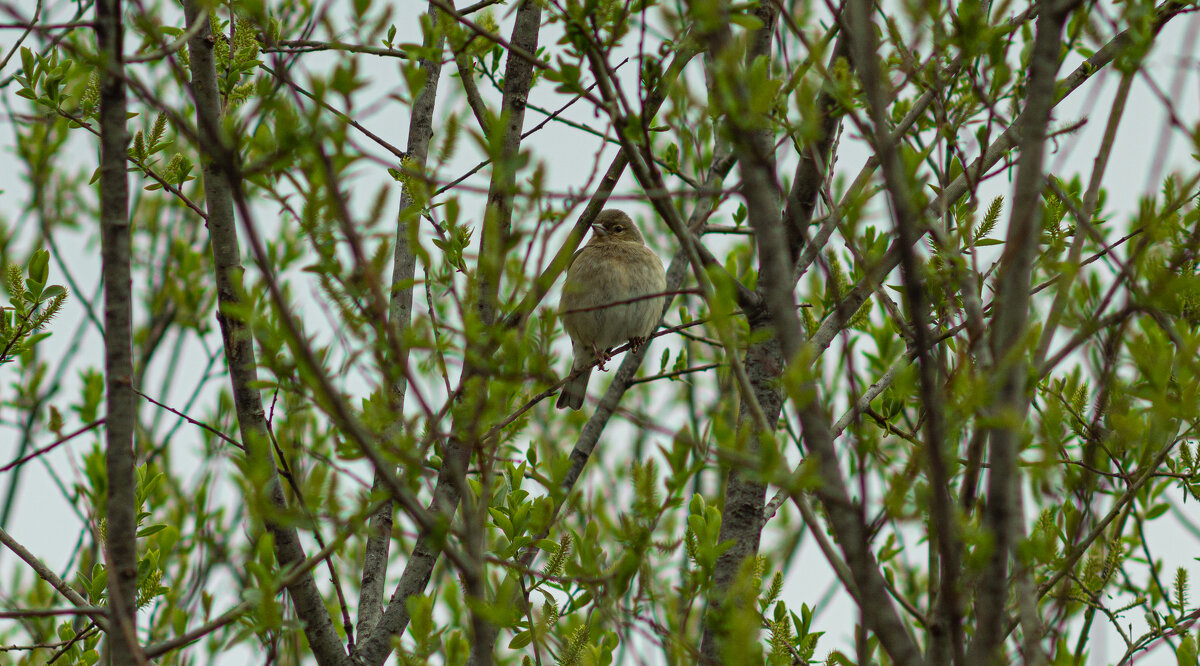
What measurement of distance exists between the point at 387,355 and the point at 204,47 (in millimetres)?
1462

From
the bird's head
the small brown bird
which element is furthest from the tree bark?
the bird's head

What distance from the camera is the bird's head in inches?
376

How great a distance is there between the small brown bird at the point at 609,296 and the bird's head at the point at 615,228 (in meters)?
0.02

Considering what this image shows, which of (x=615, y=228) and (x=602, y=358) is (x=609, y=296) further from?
(x=615, y=228)

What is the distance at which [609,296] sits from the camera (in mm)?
8711

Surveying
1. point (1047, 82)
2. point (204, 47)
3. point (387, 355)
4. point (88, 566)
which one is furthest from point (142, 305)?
point (1047, 82)

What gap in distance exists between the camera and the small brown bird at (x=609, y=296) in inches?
349

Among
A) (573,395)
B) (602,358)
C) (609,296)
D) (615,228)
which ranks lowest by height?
(602,358)

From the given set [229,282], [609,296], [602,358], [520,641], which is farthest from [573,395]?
[229,282]

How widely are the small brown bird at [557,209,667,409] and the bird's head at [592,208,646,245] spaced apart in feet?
0.08

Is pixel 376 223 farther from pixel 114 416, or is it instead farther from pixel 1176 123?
pixel 1176 123

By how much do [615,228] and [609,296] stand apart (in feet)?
4.21

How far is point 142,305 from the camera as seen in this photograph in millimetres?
9648

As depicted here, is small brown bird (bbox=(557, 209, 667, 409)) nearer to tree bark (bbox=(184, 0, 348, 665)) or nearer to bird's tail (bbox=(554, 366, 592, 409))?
bird's tail (bbox=(554, 366, 592, 409))
